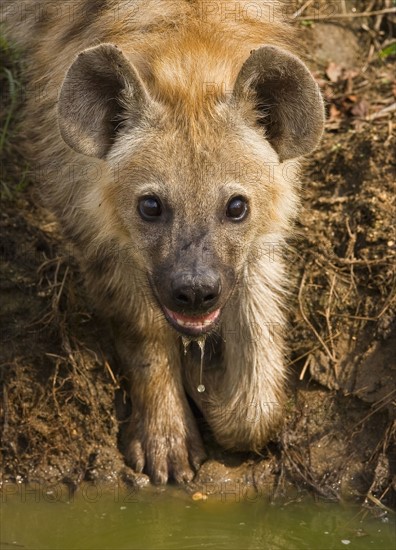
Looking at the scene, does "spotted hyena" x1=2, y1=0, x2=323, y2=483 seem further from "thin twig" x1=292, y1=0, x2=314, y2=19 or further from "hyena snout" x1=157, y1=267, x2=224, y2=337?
"thin twig" x1=292, y1=0, x2=314, y2=19

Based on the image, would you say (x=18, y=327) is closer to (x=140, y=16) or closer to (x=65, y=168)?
(x=65, y=168)

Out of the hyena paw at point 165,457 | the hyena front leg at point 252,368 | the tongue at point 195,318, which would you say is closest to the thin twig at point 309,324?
the hyena front leg at point 252,368

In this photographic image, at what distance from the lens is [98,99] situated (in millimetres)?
4703

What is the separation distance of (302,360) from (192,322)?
51.0 inches

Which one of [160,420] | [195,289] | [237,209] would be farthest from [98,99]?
[160,420]

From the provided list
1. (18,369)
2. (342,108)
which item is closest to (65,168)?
(18,369)

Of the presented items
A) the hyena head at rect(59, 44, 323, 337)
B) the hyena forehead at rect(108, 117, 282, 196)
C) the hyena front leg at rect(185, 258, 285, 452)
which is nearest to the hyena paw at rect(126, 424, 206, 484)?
the hyena front leg at rect(185, 258, 285, 452)

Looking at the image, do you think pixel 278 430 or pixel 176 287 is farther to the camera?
pixel 278 430

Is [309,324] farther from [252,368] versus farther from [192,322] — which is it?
[192,322]

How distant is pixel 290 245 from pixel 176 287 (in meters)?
1.65

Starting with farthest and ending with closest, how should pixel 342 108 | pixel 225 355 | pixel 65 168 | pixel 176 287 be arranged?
pixel 342 108
pixel 225 355
pixel 65 168
pixel 176 287

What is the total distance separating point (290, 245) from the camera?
5.96 metres

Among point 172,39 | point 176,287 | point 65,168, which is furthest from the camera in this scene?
point 65,168

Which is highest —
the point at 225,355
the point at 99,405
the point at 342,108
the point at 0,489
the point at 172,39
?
the point at 172,39
